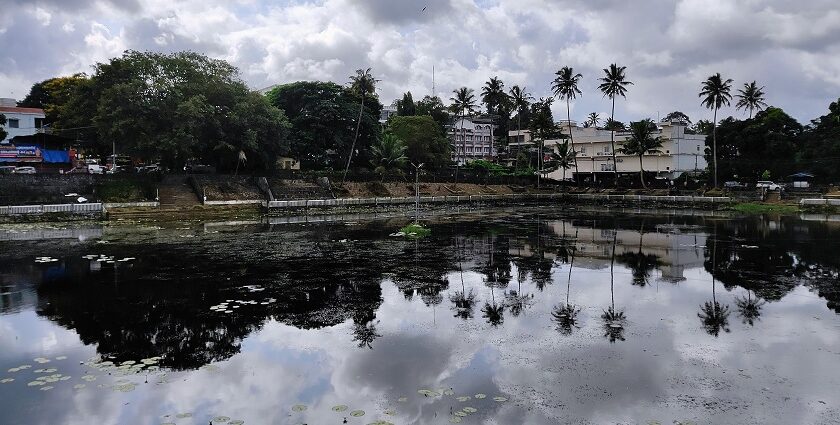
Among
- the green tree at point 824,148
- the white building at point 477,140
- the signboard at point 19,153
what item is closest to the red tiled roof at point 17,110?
the signboard at point 19,153

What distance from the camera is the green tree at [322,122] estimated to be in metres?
61.0

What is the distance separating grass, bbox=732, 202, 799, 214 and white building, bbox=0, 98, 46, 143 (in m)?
72.0

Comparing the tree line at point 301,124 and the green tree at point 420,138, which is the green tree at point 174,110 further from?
the green tree at point 420,138

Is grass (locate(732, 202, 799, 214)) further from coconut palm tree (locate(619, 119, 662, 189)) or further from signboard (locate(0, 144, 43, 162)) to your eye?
signboard (locate(0, 144, 43, 162))

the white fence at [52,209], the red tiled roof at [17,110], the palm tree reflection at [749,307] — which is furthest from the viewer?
the red tiled roof at [17,110]

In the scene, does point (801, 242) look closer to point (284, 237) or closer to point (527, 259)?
point (527, 259)

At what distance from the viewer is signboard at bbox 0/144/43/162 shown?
49.3 m

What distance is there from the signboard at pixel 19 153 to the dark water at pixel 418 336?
3397cm

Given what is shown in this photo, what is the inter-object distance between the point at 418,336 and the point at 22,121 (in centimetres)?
6524

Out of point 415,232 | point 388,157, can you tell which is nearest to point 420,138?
point 388,157

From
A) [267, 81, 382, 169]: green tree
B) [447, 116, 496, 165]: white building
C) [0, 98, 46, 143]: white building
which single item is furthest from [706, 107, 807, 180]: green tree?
[0, 98, 46, 143]: white building

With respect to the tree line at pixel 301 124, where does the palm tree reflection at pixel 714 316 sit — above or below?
below

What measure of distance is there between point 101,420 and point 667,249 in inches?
926

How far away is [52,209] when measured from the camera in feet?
119
